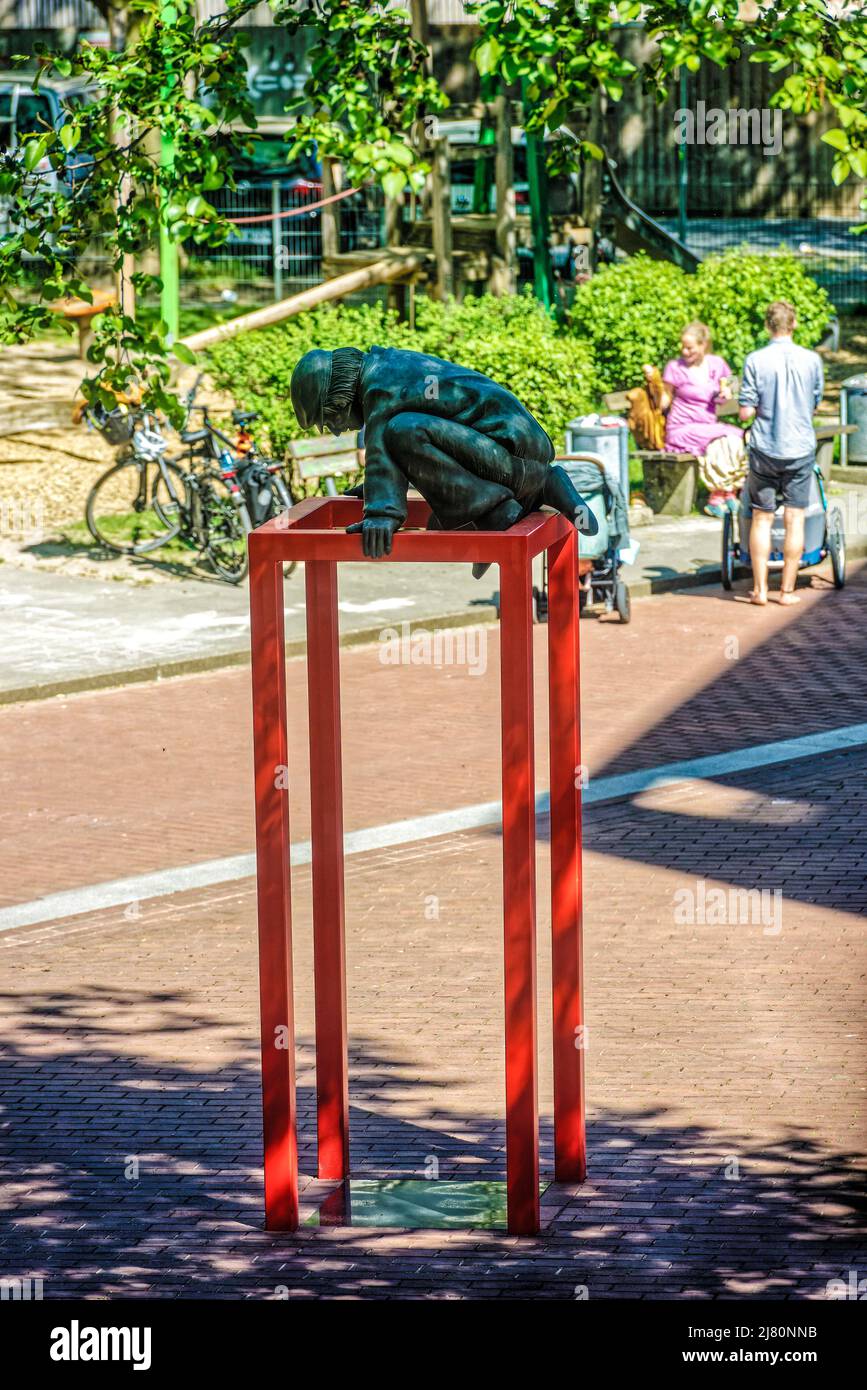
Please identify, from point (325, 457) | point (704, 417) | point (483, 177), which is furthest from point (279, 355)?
point (483, 177)

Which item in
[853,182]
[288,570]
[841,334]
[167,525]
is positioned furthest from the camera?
[853,182]

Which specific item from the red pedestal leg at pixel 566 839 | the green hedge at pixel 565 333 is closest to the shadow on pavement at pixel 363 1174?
the red pedestal leg at pixel 566 839

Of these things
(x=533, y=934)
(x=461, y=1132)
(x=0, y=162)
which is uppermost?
(x=0, y=162)

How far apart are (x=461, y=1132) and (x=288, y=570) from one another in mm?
9103

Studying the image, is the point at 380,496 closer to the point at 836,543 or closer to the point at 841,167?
the point at 841,167

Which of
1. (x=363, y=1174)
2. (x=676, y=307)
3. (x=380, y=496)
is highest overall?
(x=676, y=307)

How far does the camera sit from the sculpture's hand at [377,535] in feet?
17.6

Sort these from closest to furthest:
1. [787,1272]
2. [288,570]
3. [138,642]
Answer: [787,1272] → [138,642] → [288,570]

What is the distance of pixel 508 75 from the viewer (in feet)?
33.9

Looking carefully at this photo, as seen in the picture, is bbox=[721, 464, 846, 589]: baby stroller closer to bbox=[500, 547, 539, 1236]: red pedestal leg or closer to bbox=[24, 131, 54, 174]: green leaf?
bbox=[24, 131, 54, 174]: green leaf

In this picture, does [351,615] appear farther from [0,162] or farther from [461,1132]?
[461,1132]

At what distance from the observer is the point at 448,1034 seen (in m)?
7.12

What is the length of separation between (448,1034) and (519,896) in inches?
69.5
